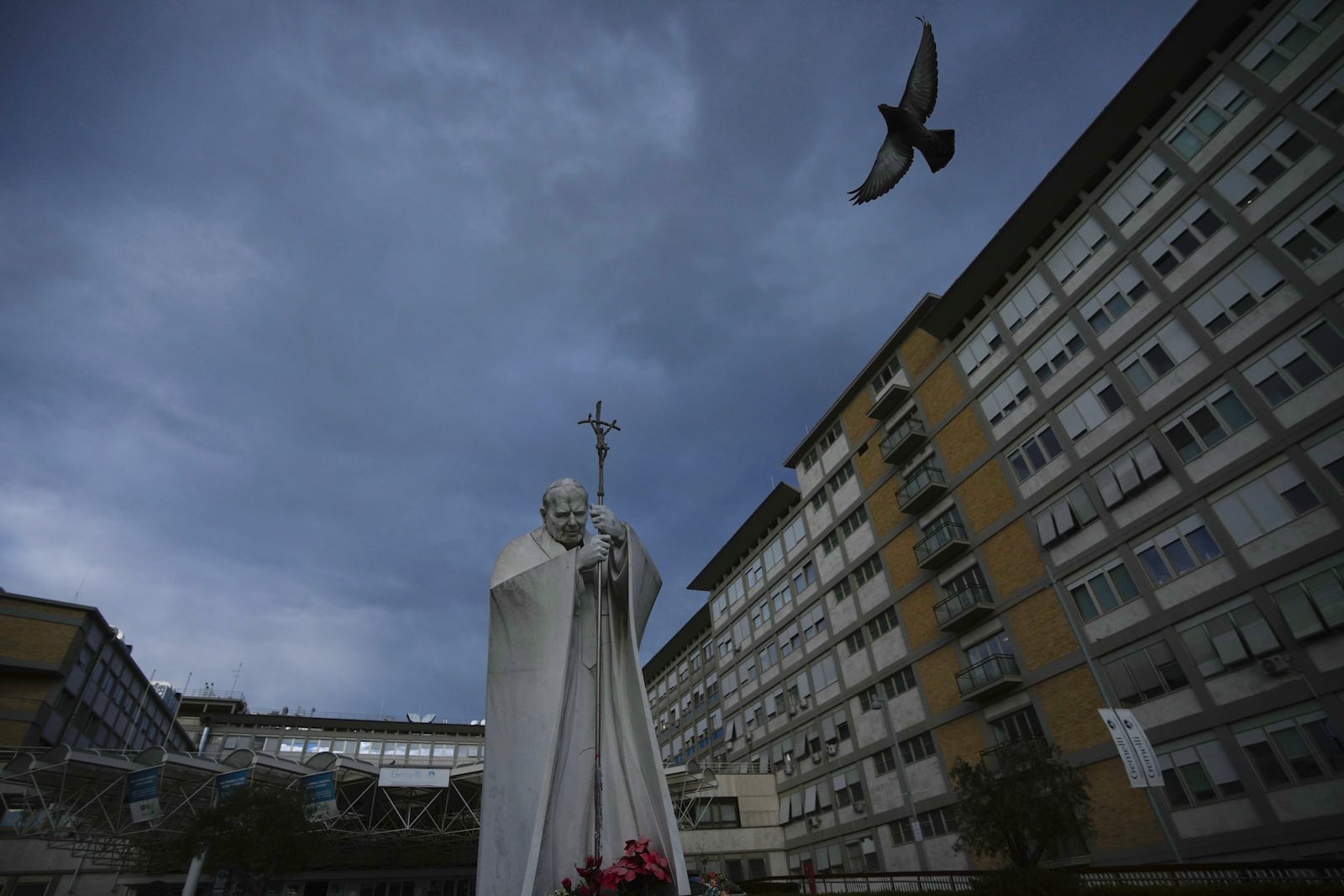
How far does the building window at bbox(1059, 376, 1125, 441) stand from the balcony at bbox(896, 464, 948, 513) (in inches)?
259

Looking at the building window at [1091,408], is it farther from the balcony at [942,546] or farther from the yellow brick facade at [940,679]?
the yellow brick facade at [940,679]

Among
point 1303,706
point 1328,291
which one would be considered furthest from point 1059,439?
point 1303,706

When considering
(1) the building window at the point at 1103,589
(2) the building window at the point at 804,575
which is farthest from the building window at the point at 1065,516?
(2) the building window at the point at 804,575

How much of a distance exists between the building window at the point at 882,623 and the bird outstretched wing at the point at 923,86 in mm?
25698

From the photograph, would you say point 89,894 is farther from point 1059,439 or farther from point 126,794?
point 1059,439

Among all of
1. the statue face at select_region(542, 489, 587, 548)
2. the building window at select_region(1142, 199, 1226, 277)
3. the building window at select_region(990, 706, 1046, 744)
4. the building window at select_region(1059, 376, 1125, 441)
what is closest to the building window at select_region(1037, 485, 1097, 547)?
the building window at select_region(1059, 376, 1125, 441)

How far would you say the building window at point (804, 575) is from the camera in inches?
1663

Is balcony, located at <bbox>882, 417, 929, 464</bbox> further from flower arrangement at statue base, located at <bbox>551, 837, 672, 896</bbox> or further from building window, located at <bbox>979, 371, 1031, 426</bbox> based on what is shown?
flower arrangement at statue base, located at <bbox>551, 837, 672, 896</bbox>

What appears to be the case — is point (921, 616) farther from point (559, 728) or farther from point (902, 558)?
point (559, 728)

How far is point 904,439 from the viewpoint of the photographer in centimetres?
3431

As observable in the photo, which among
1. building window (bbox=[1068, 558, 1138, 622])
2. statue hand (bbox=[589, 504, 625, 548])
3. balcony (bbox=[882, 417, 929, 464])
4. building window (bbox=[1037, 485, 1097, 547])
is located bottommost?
statue hand (bbox=[589, 504, 625, 548])

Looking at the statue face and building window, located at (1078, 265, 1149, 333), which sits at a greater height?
building window, located at (1078, 265, 1149, 333)

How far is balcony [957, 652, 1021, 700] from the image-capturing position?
26.5 metres

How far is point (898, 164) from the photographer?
1550cm
